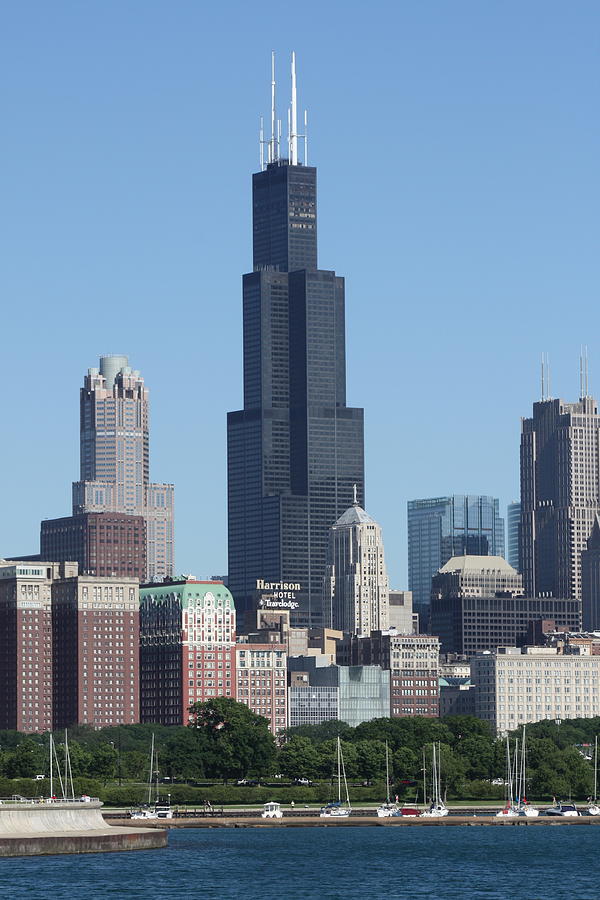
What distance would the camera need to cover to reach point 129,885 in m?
180

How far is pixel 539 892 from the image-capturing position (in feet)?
602

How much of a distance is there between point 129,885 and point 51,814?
1933 cm

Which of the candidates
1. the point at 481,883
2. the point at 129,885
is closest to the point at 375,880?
the point at 481,883

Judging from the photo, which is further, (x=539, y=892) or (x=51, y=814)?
(x=51, y=814)

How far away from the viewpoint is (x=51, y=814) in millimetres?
196875

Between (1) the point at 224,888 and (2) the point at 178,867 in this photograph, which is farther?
(2) the point at 178,867

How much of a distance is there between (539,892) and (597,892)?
5.31 meters

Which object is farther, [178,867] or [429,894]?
[178,867]

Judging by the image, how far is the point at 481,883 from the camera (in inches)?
7485

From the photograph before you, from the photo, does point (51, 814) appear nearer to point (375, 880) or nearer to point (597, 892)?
point (375, 880)

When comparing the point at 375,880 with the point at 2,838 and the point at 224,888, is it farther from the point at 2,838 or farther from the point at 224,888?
the point at 2,838

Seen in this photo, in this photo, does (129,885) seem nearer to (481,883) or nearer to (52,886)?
(52,886)

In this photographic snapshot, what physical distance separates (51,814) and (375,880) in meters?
28.5

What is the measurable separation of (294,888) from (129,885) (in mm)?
14244
